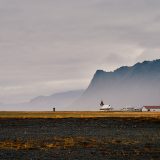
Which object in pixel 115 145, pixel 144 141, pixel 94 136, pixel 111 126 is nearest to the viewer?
pixel 115 145

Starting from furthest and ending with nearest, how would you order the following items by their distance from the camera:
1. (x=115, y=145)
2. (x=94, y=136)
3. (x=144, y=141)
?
(x=94, y=136)
(x=144, y=141)
(x=115, y=145)

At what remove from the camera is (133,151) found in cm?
3719

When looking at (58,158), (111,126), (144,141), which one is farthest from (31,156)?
(111,126)

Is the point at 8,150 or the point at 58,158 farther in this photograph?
the point at 8,150

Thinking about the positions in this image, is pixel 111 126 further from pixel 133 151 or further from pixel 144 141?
pixel 133 151

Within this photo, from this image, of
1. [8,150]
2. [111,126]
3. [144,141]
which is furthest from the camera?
[111,126]

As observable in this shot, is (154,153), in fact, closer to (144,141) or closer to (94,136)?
(144,141)

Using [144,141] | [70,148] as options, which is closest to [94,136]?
[144,141]

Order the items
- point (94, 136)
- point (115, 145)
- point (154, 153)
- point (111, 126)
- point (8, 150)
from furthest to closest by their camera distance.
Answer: point (111, 126)
point (94, 136)
point (115, 145)
point (8, 150)
point (154, 153)

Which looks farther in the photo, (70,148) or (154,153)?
(70,148)

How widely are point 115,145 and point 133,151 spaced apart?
14.8 feet

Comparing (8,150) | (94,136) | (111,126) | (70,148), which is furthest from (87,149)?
(111,126)

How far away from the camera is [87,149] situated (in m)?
38.9

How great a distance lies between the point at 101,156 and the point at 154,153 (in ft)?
14.0
